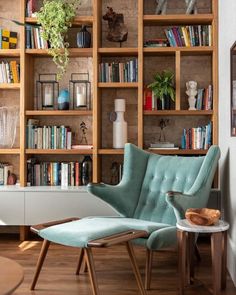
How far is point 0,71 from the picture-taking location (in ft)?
15.9

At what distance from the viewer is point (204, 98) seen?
4695 mm

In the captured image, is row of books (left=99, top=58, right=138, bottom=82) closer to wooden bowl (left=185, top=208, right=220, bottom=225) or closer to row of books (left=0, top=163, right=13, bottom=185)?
row of books (left=0, top=163, right=13, bottom=185)

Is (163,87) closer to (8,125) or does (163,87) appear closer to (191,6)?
(191,6)

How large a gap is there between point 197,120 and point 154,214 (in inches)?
57.7

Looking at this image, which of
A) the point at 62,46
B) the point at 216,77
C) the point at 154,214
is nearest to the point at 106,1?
the point at 62,46

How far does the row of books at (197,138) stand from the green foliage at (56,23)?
1382 millimetres

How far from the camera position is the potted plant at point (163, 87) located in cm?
459

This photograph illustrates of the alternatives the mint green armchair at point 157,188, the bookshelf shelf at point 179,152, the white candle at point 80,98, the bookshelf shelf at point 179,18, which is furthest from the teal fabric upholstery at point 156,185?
the bookshelf shelf at point 179,18

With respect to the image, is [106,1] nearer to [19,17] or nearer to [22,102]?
[19,17]

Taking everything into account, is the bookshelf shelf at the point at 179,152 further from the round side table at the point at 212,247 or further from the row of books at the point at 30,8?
the row of books at the point at 30,8

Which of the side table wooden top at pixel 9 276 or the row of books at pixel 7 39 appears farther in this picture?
the row of books at pixel 7 39

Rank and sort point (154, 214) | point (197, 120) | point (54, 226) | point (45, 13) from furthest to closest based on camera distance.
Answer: point (197, 120) → point (45, 13) → point (154, 214) → point (54, 226)

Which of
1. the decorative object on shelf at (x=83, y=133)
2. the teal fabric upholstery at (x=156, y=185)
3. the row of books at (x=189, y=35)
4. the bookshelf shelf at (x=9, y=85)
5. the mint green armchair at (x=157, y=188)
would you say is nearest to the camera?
the mint green armchair at (x=157, y=188)

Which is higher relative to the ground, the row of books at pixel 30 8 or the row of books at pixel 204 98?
the row of books at pixel 30 8
